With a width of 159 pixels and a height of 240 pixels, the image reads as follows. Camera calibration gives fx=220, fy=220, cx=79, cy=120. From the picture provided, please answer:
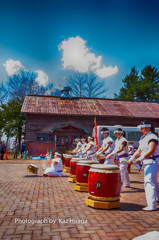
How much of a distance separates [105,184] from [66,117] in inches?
900

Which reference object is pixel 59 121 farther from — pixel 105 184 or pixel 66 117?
pixel 105 184

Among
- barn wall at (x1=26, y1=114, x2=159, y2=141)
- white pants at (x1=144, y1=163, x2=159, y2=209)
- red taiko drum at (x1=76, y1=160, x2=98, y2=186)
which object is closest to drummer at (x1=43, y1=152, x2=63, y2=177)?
red taiko drum at (x1=76, y1=160, x2=98, y2=186)

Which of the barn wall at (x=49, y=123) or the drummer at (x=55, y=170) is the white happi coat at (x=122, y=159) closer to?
the drummer at (x=55, y=170)

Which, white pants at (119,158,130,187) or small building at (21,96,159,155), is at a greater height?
small building at (21,96,159,155)

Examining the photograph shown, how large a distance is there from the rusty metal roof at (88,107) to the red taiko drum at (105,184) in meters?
21.6

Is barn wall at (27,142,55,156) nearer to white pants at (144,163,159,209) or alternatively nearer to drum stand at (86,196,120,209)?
drum stand at (86,196,120,209)

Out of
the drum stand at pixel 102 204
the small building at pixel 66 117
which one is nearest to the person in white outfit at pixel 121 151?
the drum stand at pixel 102 204

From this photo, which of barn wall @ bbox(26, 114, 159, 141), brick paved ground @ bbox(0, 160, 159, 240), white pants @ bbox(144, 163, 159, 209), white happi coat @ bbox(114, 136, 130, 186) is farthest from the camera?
barn wall @ bbox(26, 114, 159, 141)

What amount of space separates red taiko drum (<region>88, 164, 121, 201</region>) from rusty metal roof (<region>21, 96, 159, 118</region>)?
851 inches

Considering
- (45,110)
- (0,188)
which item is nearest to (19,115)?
(45,110)

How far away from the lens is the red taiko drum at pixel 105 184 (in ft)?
15.8

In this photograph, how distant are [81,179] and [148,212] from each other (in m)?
2.43

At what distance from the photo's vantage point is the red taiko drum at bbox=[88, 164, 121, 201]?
4824 mm

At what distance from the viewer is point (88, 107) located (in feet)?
96.1
